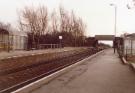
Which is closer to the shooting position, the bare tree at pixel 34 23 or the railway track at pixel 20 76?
the railway track at pixel 20 76

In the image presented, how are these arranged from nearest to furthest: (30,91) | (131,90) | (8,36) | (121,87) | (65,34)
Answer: (30,91) < (131,90) < (121,87) < (8,36) < (65,34)

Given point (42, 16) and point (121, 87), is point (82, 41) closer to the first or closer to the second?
point (42, 16)

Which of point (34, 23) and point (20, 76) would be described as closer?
point (20, 76)

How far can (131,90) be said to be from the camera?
1309cm

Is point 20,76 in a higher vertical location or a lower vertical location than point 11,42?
lower

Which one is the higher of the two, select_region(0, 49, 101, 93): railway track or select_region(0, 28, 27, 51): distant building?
select_region(0, 28, 27, 51): distant building

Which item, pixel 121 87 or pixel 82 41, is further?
pixel 82 41

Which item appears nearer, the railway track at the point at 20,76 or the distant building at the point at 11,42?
the railway track at the point at 20,76

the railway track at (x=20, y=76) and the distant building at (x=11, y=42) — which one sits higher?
the distant building at (x=11, y=42)

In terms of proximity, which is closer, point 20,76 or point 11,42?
point 20,76

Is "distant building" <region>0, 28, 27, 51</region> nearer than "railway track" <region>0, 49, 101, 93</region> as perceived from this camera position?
No

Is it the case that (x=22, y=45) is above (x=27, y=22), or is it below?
below

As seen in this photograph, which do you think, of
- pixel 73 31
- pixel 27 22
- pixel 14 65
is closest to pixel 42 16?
pixel 27 22

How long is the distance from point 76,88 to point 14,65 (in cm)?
1353
